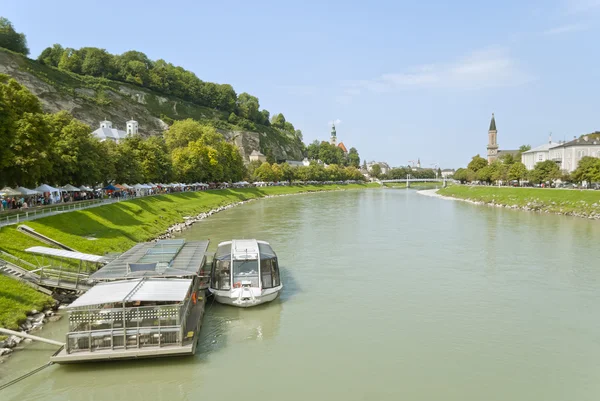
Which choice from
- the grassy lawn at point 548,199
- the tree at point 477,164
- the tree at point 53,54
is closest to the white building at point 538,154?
the tree at point 477,164

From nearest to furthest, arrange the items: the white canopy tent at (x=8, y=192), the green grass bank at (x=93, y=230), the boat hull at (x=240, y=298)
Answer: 1. the green grass bank at (x=93, y=230)
2. the boat hull at (x=240, y=298)
3. the white canopy tent at (x=8, y=192)

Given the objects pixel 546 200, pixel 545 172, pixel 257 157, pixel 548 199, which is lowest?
pixel 546 200

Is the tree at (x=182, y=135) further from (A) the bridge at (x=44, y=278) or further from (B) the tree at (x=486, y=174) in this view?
(B) the tree at (x=486, y=174)

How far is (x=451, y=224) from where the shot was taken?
56.1 meters

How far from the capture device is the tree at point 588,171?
83.3 meters

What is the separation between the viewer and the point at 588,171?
85.9 metres

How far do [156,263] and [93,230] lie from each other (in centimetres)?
1833

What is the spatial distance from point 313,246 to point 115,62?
526ft

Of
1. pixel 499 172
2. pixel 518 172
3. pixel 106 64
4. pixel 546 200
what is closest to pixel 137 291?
pixel 546 200

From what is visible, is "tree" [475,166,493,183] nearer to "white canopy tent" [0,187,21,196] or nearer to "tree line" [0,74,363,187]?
"tree line" [0,74,363,187]

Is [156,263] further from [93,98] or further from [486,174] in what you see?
[486,174]

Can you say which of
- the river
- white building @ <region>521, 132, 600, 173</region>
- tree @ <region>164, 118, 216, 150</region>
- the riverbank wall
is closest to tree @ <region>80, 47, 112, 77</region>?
tree @ <region>164, 118, 216, 150</region>

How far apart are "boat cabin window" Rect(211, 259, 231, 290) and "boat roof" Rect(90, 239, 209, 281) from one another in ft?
3.01

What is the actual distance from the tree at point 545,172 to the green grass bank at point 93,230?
8206 cm
